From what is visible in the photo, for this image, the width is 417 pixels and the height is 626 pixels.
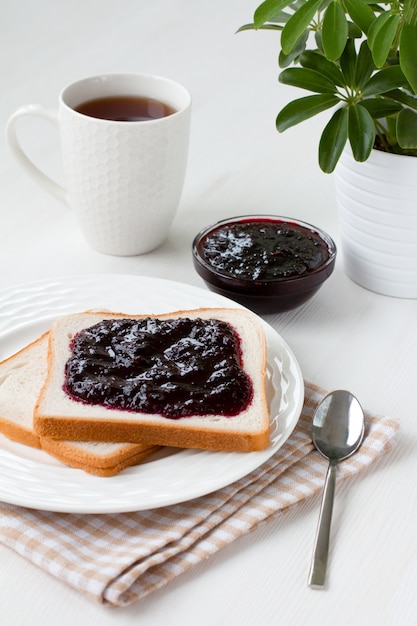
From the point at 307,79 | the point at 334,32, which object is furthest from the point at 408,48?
the point at 307,79

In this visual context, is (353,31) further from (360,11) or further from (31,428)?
(31,428)

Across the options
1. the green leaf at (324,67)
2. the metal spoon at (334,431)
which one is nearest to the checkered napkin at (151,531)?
the metal spoon at (334,431)

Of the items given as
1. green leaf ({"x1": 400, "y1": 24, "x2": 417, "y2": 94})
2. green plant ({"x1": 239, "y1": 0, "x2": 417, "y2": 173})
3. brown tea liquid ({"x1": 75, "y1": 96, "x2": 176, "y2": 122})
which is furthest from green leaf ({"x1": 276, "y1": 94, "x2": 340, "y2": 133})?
brown tea liquid ({"x1": 75, "y1": 96, "x2": 176, "y2": 122})

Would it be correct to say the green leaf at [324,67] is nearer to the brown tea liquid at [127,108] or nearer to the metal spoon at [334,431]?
the brown tea liquid at [127,108]

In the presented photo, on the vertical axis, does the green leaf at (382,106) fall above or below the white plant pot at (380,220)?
above

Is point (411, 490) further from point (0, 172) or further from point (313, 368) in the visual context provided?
point (0, 172)
